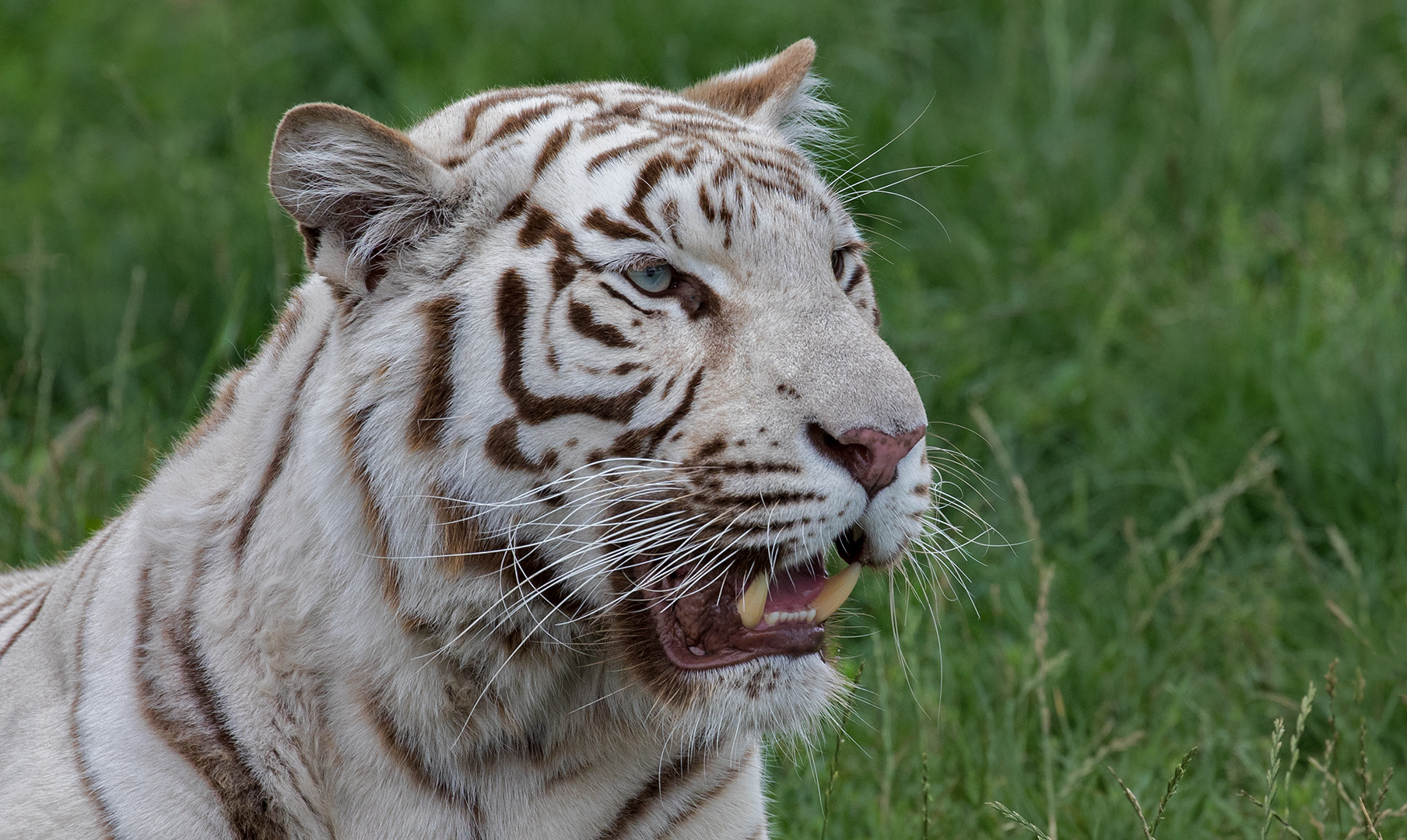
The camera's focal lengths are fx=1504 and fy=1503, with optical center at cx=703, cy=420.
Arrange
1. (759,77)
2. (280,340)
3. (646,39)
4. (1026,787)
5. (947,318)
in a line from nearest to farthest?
(280,340)
(759,77)
(1026,787)
(947,318)
(646,39)

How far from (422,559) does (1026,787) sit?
57.7 inches

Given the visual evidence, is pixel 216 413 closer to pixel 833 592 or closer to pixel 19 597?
pixel 19 597

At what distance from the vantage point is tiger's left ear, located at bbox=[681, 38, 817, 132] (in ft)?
8.38

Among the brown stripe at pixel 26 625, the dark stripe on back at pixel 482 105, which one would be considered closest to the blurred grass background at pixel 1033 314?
the brown stripe at pixel 26 625

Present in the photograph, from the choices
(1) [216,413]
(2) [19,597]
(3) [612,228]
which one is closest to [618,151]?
(3) [612,228]

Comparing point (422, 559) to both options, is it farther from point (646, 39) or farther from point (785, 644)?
point (646, 39)

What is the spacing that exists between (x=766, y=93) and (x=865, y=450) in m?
0.87

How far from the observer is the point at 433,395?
2.03 meters

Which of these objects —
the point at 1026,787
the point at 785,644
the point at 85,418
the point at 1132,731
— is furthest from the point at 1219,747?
the point at 85,418

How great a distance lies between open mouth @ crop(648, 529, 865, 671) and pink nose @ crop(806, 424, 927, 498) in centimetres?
12

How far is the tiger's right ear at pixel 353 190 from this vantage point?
202 centimetres

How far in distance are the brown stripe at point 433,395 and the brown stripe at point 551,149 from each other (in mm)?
276

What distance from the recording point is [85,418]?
367 cm

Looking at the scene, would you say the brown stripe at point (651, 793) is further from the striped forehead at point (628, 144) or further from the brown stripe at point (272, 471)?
the striped forehead at point (628, 144)
